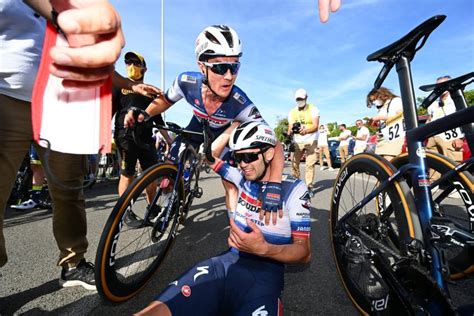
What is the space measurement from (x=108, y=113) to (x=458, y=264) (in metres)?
2.24

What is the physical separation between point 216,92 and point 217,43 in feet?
1.33

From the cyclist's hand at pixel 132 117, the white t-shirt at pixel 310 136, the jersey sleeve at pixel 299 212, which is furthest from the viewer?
the white t-shirt at pixel 310 136

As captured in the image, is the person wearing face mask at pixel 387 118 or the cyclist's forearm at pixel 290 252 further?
the person wearing face mask at pixel 387 118

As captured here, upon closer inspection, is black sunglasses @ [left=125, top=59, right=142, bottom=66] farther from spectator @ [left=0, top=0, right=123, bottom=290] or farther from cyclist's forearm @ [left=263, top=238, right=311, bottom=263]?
cyclist's forearm @ [left=263, top=238, right=311, bottom=263]

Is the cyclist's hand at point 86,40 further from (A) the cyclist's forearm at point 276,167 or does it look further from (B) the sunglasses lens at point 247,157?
(A) the cyclist's forearm at point 276,167

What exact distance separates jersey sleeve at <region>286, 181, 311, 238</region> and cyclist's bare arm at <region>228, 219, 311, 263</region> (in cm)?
7

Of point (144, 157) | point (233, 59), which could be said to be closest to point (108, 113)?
point (233, 59)

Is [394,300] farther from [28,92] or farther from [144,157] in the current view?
[144,157]

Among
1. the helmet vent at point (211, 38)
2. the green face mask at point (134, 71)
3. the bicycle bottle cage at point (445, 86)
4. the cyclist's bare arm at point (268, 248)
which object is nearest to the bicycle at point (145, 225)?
the helmet vent at point (211, 38)

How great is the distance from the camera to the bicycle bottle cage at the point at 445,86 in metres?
1.89

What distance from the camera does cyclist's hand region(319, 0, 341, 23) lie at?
106cm

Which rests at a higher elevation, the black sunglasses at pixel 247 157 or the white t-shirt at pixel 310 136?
the white t-shirt at pixel 310 136

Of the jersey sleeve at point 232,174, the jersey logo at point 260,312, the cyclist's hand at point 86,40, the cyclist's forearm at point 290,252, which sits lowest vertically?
the jersey logo at point 260,312

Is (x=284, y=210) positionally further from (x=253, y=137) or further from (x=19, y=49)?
(x=19, y=49)
